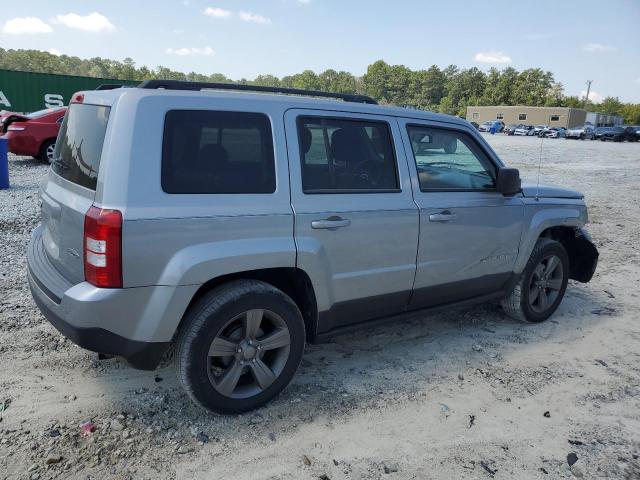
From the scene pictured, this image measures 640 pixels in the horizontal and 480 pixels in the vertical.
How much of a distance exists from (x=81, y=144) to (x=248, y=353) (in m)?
1.55

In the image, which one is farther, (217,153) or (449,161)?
(449,161)

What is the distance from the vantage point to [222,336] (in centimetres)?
297

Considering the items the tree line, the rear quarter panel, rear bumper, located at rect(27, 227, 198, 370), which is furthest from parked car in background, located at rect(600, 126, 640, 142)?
rear bumper, located at rect(27, 227, 198, 370)

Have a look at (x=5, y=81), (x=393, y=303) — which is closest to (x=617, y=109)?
(x=5, y=81)

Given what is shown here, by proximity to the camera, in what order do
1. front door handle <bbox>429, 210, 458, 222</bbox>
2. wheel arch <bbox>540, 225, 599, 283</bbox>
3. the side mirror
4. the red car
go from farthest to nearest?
the red car → wheel arch <bbox>540, 225, 599, 283</bbox> → the side mirror → front door handle <bbox>429, 210, 458, 222</bbox>

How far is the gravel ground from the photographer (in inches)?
105

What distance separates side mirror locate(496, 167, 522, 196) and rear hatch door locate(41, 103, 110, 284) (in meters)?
2.84

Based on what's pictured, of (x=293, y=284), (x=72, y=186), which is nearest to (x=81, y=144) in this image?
(x=72, y=186)

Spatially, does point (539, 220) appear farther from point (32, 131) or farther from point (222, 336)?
point (32, 131)

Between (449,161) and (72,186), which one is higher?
(449,161)

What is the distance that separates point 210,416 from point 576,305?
403cm

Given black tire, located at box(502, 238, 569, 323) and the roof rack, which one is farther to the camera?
black tire, located at box(502, 238, 569, 323)

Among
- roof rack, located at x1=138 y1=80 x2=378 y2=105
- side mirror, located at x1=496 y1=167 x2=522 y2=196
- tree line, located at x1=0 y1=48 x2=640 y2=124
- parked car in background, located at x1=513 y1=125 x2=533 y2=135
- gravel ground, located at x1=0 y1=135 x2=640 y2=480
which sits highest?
tree line, located at x1=0 y1=48 x2=640 y2=124

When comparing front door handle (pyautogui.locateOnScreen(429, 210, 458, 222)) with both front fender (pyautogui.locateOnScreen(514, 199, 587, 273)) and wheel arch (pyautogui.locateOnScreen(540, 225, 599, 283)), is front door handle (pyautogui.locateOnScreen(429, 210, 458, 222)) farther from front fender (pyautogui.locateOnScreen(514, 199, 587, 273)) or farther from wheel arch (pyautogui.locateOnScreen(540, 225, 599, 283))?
wheel arch (pyautogui.locateOnScreen(540, 225, 599, 283))
